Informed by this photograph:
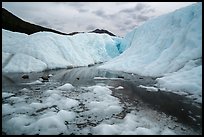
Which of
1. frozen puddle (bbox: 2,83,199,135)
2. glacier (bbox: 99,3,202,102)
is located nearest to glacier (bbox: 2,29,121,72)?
glacier (bbox: 99,3,202,102)

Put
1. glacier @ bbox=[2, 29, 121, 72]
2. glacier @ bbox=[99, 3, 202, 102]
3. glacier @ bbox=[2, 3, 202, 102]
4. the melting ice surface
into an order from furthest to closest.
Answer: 1. glacier @ bbox=[2, 29, 121, 72]
2. glacier @ bbox=[2, 3, 202, 102]
3. glacier @ bbox=[99, 3, 202, 102]
4. the melting ice surface

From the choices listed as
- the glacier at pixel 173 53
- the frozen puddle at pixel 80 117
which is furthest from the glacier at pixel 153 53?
the frozen puddle at pixel 80 117

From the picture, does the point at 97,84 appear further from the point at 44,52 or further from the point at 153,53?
the point at 44,52

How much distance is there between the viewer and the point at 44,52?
2820 centimetres

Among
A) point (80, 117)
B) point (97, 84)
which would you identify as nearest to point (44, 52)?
point (97, 84)

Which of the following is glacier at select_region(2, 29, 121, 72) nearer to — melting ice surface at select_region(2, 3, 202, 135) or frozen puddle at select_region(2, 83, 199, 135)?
melting ice surface at select_region(2, 3, 202, 135)

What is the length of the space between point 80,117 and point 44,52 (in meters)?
21.3

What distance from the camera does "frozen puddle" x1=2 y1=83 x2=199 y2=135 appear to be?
7004 mm

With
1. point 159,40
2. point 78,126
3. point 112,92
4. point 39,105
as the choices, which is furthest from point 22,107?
point 159,40

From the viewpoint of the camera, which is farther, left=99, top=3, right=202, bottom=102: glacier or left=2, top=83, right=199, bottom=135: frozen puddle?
left=99, top=3, right=202, bottom=102: glacier

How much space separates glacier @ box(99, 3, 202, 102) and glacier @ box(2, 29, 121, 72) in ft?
Result: 23.0

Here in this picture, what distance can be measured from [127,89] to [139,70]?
8.61m

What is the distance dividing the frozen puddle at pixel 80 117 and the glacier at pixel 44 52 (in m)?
13.1

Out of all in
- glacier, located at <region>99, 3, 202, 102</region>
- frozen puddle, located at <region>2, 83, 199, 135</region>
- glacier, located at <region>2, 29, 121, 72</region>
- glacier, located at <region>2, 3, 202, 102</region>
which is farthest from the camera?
glacier, located at <region>2, 29, 121, 72</region>
